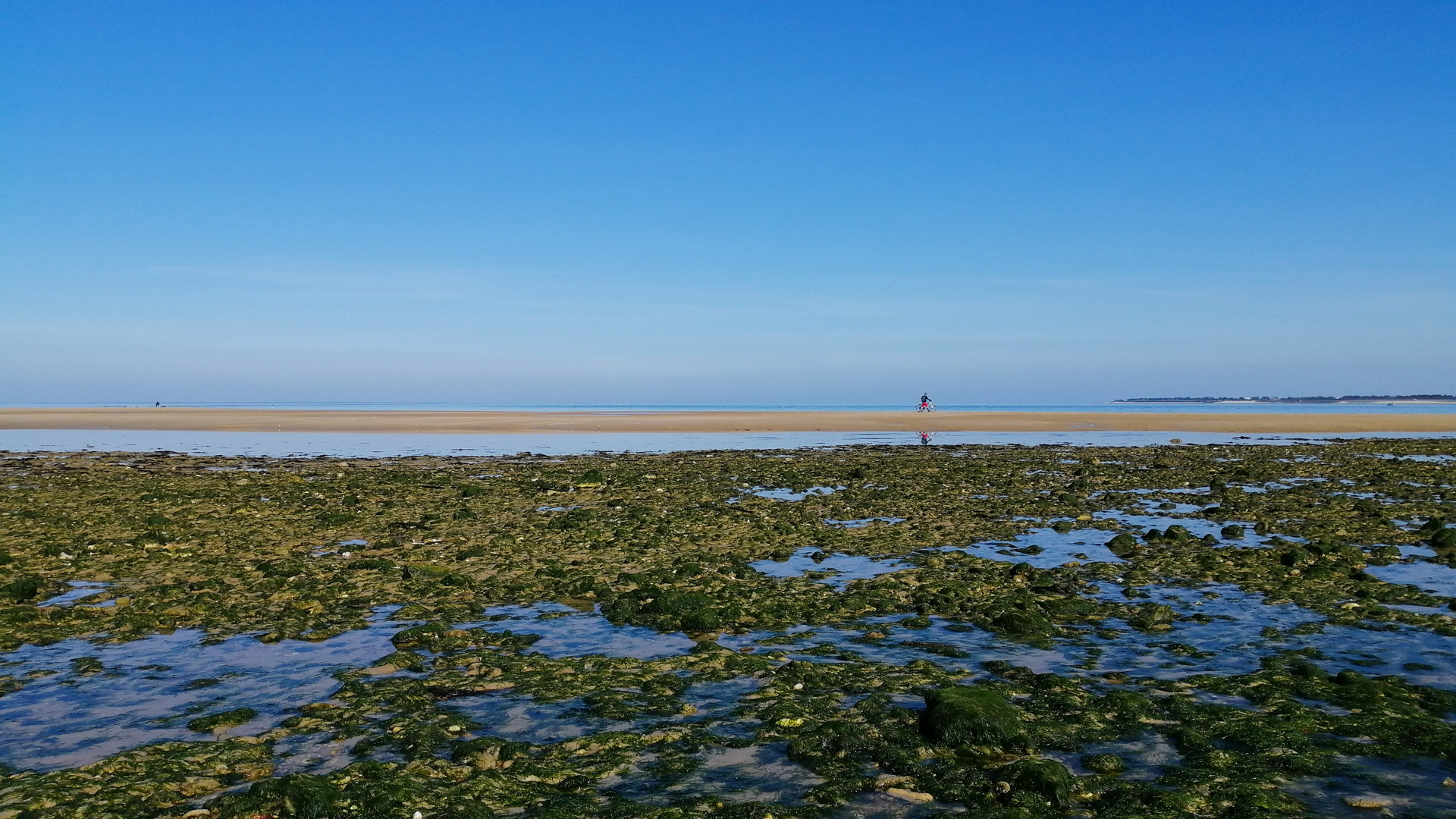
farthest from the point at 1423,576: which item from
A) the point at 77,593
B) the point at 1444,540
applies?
the point at 77,593

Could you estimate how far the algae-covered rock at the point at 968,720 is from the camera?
7.21 m

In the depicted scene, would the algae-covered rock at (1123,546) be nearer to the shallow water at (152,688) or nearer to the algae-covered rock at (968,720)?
the algae-covered rock at (968,720)

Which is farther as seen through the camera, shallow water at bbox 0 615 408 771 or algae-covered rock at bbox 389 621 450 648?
algae-covered rock at bbox 389 621 450 648

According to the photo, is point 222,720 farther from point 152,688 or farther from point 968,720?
point 968,720

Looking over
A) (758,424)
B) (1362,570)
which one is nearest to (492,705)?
(1362,570)

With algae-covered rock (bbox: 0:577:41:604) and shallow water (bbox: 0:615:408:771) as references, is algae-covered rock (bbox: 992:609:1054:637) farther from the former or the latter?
algae-covered rock (bbox: 0:577:41:604)

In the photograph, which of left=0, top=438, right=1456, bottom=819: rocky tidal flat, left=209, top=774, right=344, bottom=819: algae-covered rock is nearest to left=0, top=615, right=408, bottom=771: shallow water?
left=0, top=438, right=1456, bottom=819: rocky tidal flat

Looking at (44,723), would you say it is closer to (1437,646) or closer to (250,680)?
(250,680)

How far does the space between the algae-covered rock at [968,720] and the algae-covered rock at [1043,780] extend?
0.60 meters

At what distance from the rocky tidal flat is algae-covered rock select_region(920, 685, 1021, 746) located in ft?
0.09

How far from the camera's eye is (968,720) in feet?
24.0

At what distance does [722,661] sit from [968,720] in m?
3.10

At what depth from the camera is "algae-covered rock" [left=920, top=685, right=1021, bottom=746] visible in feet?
23.7

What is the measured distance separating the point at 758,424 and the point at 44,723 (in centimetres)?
6657
